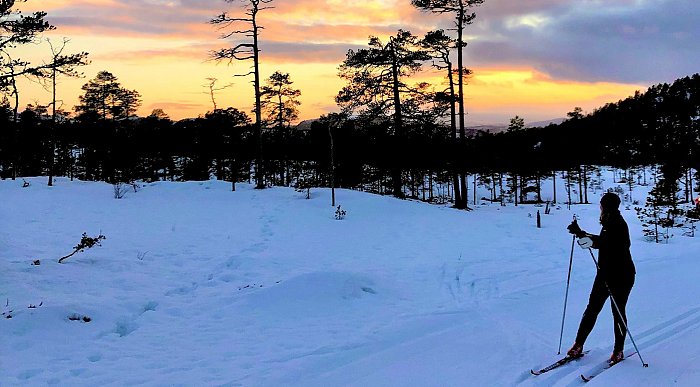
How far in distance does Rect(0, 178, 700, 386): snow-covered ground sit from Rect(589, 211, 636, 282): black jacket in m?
1.01

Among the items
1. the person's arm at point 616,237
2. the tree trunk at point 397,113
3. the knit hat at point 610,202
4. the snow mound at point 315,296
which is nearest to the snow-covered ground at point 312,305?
the snow mound at point 315,296

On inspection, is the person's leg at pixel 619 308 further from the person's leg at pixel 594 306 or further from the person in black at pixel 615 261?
the person's leg at pixel 594 306

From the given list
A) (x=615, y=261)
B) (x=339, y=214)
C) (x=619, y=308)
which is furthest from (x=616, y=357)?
(x=339, y=214)

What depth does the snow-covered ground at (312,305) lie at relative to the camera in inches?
208

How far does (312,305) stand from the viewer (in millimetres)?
8125

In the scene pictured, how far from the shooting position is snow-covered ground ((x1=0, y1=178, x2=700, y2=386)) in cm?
529

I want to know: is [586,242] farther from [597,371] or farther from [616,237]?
[597,371]

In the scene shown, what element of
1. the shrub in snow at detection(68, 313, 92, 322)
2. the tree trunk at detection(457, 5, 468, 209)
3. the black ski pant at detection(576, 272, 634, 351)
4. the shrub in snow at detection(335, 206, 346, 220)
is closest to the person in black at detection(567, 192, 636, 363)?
the black ski pant at detection(576, 272, 634, 351)

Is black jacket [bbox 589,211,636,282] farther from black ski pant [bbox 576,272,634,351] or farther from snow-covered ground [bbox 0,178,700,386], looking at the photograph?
snow-covered ground [bbox 0,178,700,386]

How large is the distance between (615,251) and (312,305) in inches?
201

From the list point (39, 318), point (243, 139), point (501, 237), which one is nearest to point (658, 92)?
point (243, 139)

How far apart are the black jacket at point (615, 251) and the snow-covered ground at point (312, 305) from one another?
39.9 inches

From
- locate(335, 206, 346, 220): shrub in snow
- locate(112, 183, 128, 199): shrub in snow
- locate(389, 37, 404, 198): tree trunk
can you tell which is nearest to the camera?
locate(335, 206, 346, 220): shrub in snow

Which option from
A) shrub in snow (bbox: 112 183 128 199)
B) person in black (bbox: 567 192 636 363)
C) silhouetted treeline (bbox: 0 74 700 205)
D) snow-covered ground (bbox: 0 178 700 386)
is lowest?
snow-covered ground (bbox: 0 178 700 386)
